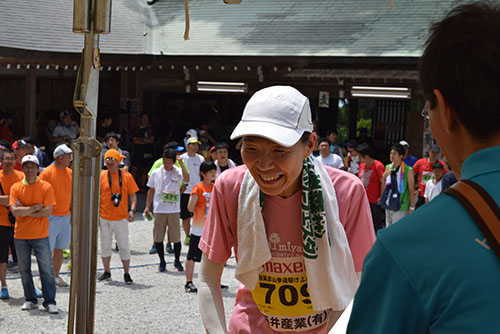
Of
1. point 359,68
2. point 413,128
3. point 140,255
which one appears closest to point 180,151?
point 140,255

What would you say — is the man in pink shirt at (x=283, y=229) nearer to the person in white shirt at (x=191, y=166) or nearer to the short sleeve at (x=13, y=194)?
the short sleeve at (x=13, y=194)

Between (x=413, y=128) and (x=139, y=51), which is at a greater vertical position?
(x=139, y=51)

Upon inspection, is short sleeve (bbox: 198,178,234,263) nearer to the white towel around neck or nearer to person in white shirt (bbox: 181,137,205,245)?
the white towel around neck

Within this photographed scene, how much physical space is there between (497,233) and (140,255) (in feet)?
31.6

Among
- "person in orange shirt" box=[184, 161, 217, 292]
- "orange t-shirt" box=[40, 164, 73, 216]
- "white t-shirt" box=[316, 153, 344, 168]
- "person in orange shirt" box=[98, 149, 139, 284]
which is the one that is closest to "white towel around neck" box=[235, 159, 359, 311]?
"person in orange shirt" box=[184, 161, 217, 292]

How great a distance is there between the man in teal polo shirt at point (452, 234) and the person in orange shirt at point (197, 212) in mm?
7067

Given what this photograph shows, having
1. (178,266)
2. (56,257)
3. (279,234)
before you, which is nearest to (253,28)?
(178,266)

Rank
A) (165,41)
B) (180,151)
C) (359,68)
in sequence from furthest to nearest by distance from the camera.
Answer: (165,41) < (359,68) < (180,151)

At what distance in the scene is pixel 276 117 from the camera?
7.79 feet

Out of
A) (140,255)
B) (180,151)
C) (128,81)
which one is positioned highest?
(128,81)

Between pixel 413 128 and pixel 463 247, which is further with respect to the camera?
pixel 413 128

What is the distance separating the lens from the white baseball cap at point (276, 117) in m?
2.35

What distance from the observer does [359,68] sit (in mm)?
13859

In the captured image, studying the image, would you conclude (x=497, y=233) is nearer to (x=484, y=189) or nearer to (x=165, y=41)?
(x=484, y=189)
